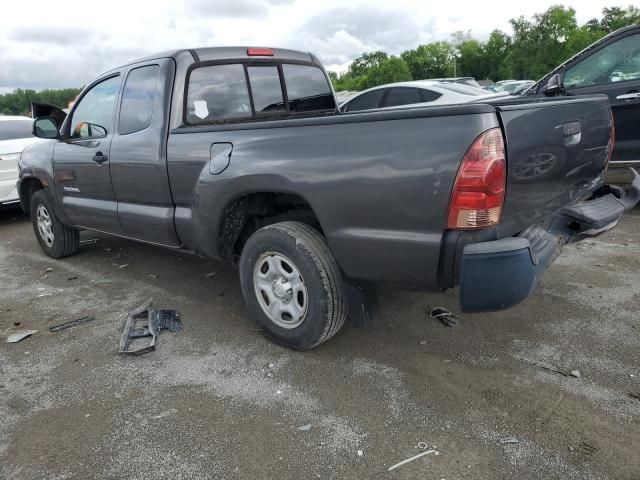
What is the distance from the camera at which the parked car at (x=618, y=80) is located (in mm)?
5379

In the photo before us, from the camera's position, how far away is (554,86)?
518cm

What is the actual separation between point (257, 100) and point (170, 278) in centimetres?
184

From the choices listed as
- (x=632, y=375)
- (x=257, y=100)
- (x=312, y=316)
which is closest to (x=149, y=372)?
(x=312, y=316)

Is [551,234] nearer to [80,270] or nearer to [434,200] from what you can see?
[434,200]

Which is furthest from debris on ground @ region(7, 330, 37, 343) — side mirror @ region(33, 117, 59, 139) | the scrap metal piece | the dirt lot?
the scrap metal piece

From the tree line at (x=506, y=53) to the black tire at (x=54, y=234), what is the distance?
39.2 m

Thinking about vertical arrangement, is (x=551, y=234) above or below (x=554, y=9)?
below

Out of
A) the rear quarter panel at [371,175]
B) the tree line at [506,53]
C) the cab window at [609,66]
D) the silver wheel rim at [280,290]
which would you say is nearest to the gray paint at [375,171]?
the rear quarter panel at [371,175]

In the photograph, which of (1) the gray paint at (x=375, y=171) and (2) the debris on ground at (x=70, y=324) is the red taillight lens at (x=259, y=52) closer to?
(1) the gray paint at (x=375, y=171)

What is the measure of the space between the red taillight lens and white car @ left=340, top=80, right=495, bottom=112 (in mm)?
4189

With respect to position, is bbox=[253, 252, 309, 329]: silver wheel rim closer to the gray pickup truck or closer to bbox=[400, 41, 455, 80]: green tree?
the gray pickup truck

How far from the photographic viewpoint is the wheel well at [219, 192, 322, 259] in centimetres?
316

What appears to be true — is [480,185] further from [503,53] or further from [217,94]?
[503,53]

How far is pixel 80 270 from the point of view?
509cm
